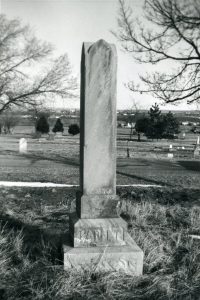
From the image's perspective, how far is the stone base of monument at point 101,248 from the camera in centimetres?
433

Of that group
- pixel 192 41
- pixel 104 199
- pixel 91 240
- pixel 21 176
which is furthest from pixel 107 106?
pixel 21 176

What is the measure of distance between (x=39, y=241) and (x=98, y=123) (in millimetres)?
1913

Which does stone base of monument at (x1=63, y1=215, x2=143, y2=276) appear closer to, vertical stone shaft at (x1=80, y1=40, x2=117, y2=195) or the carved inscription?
the carved inscription

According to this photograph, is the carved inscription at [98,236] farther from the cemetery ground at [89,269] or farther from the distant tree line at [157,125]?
the distant tree line at [157,125]

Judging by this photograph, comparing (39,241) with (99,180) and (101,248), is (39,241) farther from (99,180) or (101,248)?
(99,180)

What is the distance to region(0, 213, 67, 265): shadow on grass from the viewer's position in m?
4.70

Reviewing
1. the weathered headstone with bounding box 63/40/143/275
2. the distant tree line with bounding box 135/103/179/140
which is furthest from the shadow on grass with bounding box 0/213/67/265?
the distant tree line with bounding box 135/103/179/140

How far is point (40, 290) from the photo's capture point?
3816 mm

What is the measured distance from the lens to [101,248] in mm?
4465

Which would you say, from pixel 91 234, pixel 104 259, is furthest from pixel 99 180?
pixel 104 259

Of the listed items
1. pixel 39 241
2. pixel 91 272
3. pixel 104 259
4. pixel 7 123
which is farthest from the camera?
pixel 7 123

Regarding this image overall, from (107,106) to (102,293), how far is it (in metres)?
2.00

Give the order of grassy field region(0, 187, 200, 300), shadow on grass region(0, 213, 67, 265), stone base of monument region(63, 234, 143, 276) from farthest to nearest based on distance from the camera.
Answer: shadow on grass region(0, 213, 67, 265) → stone base of monument region(63, 234, 143, 276) → grassy field region(0, 187, 200, 300)

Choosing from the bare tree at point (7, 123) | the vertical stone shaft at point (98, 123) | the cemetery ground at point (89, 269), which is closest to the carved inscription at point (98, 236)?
the vertical stone shaft at point (98, 123)
